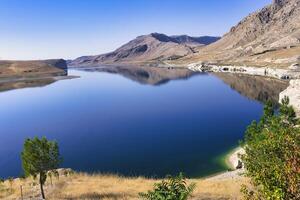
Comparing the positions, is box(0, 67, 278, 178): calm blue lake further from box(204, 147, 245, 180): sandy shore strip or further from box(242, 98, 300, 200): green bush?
box(242, 98, 300, 200): green bush

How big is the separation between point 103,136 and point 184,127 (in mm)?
19608

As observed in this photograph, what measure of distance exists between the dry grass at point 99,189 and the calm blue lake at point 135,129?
1687cm

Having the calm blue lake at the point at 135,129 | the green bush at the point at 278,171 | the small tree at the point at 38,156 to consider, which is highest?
the green bush at the point at 278,171

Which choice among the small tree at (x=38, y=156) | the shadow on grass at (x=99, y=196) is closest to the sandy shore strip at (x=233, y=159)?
the shadow on grass at (x=99, y=196)

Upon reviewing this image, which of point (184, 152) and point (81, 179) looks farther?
point (184, 152)

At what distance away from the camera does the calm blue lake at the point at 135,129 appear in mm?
64306

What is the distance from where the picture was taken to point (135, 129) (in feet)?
295

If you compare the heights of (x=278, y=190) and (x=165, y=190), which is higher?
(x=278, y=190)

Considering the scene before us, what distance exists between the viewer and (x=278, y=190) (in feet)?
39.9

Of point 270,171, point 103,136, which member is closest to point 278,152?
point 270,171

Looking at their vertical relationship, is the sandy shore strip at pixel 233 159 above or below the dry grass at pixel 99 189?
below

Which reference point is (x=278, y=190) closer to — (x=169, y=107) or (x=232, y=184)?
(x=232, y=184)

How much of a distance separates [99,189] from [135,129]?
51174 millimetres

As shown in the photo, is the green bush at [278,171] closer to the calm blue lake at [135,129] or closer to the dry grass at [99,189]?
the dry grass at [99,189]
